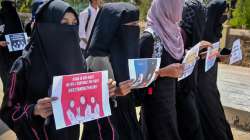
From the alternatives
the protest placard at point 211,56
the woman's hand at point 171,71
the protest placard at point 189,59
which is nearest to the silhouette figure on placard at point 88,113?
the woman's hand at point 171,71

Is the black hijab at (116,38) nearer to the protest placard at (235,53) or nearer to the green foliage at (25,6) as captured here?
the protest placard at (235,53)

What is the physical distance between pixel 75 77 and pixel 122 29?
76 centimetres

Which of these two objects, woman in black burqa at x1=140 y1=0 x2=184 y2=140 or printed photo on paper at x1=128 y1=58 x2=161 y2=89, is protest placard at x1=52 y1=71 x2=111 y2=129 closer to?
printed photo on paper at x1=128 y1=58 x2=161 y2=89

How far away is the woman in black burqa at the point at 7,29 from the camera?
537 cm

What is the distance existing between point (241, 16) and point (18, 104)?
8.98 m

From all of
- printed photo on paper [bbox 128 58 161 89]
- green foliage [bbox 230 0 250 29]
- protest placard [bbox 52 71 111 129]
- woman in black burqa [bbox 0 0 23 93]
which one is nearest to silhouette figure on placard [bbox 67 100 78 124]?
protest placard [bbox 52 71 111 129]

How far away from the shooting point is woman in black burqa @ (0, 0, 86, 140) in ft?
8.15

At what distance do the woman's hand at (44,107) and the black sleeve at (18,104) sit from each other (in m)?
0.08

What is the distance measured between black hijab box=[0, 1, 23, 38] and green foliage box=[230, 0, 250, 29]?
654 cm

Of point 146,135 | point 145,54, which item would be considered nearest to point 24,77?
point 145,54

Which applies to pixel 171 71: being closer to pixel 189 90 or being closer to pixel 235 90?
pixel 189 90

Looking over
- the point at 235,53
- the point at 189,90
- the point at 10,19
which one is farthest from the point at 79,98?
the point at 10,19

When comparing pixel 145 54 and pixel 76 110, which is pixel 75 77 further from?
pixel 145 54

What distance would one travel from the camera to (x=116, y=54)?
2963 millimetres
